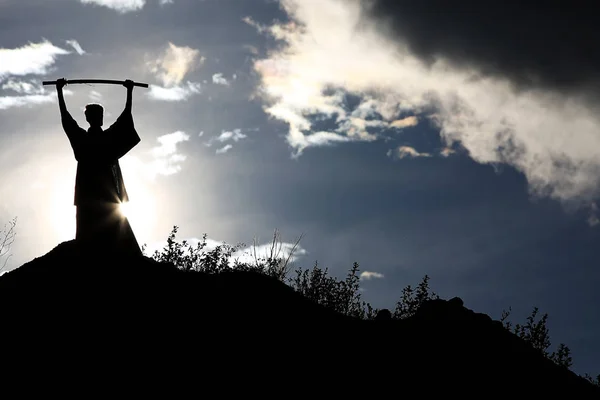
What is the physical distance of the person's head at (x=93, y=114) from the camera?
9734 millimetres

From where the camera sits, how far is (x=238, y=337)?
911cm

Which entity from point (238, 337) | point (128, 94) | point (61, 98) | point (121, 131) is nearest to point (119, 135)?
point (121, 131)

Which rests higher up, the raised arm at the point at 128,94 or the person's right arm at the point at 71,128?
the raised arm at the point at 128,94

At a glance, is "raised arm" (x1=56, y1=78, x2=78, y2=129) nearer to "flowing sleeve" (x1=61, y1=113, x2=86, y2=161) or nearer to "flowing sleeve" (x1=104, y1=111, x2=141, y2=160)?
"flowing sleeve" (x1=61, y1=113, x2=86, y2=161)

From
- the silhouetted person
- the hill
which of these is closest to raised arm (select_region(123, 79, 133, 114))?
the silhouetted person

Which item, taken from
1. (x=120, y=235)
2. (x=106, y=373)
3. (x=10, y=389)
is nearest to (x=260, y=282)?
(x=120, y=235)

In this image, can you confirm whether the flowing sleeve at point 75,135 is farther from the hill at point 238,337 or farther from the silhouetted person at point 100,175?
the hill at point 238,337

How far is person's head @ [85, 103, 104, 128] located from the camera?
973cm

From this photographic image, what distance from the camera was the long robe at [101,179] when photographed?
9523 mm

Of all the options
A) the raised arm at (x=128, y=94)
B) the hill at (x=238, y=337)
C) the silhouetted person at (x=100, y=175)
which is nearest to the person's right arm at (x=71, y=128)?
the silhouetted person at (x=100, y=175)

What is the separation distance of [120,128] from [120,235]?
160cm

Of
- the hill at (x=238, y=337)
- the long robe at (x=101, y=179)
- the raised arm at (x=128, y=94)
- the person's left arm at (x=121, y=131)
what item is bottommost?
the hill at (x=238, y=337)

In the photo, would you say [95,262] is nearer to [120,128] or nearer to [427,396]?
[120,128]

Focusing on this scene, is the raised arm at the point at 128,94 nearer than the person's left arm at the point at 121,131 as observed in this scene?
Yes
